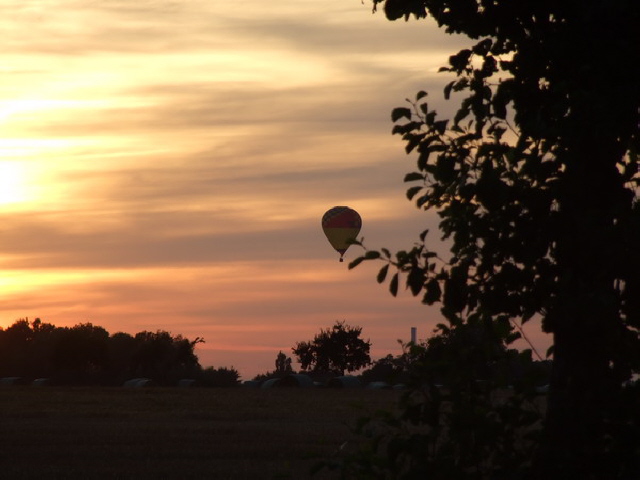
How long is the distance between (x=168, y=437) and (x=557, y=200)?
2044cm

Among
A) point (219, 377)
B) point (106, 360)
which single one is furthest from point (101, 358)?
point (219, 377)

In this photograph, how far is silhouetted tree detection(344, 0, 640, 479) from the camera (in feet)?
22.4

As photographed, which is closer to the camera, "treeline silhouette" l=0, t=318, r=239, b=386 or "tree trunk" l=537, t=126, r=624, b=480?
"tree trunk" l=537, t=126, r=624, b=480

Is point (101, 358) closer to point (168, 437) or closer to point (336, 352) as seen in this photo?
point (336, 352)

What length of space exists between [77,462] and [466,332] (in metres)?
14.3

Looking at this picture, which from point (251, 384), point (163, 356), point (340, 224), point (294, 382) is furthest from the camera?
point (163, 356)

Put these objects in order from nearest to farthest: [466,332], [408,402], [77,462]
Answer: [408,402]
[466,332]
[77,462]

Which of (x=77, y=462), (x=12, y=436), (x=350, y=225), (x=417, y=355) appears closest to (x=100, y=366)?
(x=350, y=225)

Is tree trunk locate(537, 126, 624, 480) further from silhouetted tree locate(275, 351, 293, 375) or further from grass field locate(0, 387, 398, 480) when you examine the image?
silhouetted tree locate(275, 351, 293, 375)

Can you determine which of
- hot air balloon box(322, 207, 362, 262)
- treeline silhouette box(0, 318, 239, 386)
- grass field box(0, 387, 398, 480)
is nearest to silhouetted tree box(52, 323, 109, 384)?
treeline silhouette box(0, 318, 239, 386)

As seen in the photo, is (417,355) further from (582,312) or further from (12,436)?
(12,436)

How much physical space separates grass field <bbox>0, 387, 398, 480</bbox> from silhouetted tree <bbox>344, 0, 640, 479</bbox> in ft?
4.62

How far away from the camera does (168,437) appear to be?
26.2 meters

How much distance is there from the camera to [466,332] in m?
7.73
